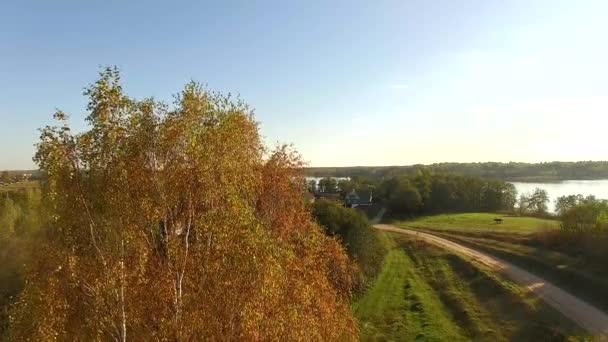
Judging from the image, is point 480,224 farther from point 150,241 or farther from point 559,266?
point 150,241

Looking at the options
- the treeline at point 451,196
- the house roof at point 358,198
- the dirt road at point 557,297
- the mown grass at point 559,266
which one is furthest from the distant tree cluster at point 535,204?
the dirt road at point 557,297

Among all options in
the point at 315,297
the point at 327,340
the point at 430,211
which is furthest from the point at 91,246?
the point at 430,211

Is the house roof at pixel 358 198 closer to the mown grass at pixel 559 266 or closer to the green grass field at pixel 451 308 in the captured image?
the mown grass at pixel 559 266

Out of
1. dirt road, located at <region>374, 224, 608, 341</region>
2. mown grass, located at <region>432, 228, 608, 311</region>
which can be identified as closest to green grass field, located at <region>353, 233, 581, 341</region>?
dirt road, located at <region>374, 224, 608, 341</region>

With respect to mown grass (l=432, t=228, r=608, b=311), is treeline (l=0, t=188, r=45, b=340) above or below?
above

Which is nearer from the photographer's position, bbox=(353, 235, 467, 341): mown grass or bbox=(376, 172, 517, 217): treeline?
bbox=(353, 235, 467, 341): mown grass

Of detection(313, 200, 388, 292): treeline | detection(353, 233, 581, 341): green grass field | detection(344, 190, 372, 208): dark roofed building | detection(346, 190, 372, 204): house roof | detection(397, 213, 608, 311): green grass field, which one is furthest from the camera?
detection(346, 190, 372, 204): house roof

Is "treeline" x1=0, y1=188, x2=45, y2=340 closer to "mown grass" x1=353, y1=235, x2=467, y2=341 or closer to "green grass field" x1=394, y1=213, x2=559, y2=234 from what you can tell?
"mown grass" x1=353, y1=235, x2=467, y2=341
